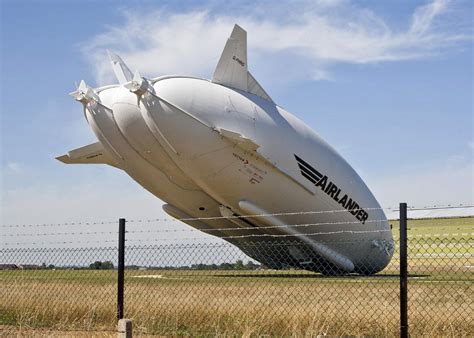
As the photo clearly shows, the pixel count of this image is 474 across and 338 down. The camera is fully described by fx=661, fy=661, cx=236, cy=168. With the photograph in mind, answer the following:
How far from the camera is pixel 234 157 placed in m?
26.0

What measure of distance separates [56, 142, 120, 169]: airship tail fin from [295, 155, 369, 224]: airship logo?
10085 mm

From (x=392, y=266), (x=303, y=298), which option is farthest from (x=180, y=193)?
(x=392, y=266)

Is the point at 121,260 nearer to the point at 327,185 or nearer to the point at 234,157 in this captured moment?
the point at 234,157

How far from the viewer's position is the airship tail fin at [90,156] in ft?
107

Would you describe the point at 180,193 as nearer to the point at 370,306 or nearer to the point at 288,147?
the point at 288,147

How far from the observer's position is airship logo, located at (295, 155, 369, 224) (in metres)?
27.5

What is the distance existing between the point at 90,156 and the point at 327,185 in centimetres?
1225

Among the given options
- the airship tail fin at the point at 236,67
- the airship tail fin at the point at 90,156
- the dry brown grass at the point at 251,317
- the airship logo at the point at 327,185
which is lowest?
the dry brown grass at the point at 251,317

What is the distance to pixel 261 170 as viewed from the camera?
26.7m

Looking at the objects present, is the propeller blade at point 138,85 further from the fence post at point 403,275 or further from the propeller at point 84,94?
the fence post at point 403,275

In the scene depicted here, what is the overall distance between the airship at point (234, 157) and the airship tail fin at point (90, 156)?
117cm

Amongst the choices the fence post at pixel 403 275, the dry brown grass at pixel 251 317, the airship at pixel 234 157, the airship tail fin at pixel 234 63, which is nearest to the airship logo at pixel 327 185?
the airship at pixel 234 157

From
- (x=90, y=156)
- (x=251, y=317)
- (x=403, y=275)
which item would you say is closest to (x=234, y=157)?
(x=90, y=156)

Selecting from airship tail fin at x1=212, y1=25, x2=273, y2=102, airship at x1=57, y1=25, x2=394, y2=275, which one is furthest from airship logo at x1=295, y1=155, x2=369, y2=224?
airship tail fin at x1=212, y1=25, x2=273, y2=102
